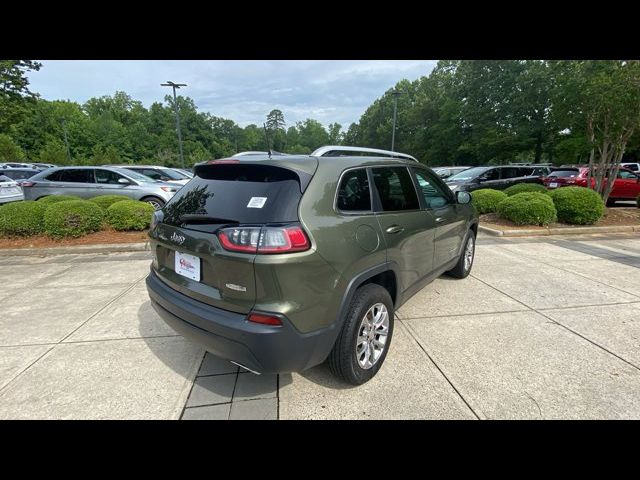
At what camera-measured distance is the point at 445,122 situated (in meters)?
36.2

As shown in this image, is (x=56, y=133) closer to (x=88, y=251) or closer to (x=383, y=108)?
(x=383, y=108)

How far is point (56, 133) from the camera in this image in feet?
171

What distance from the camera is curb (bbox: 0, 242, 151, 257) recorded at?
6141mm

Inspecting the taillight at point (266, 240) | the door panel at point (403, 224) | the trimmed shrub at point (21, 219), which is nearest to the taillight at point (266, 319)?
the taillight at point (266, 240)

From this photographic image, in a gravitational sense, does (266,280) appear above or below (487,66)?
below

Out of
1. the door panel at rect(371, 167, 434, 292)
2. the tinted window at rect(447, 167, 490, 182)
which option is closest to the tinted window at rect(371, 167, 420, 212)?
the door panel at rect(371, 167, 434, 292)

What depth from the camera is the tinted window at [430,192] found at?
11.2 feet

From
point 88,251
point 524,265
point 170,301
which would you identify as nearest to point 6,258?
point 88,251

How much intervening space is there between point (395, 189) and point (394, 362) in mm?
1511

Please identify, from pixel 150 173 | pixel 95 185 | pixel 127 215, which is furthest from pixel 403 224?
pixel 150 173

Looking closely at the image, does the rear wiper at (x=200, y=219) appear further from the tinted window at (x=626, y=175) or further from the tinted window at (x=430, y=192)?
the tinted window at (x=626, y=175)

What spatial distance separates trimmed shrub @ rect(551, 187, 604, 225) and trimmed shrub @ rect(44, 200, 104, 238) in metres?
10.8
